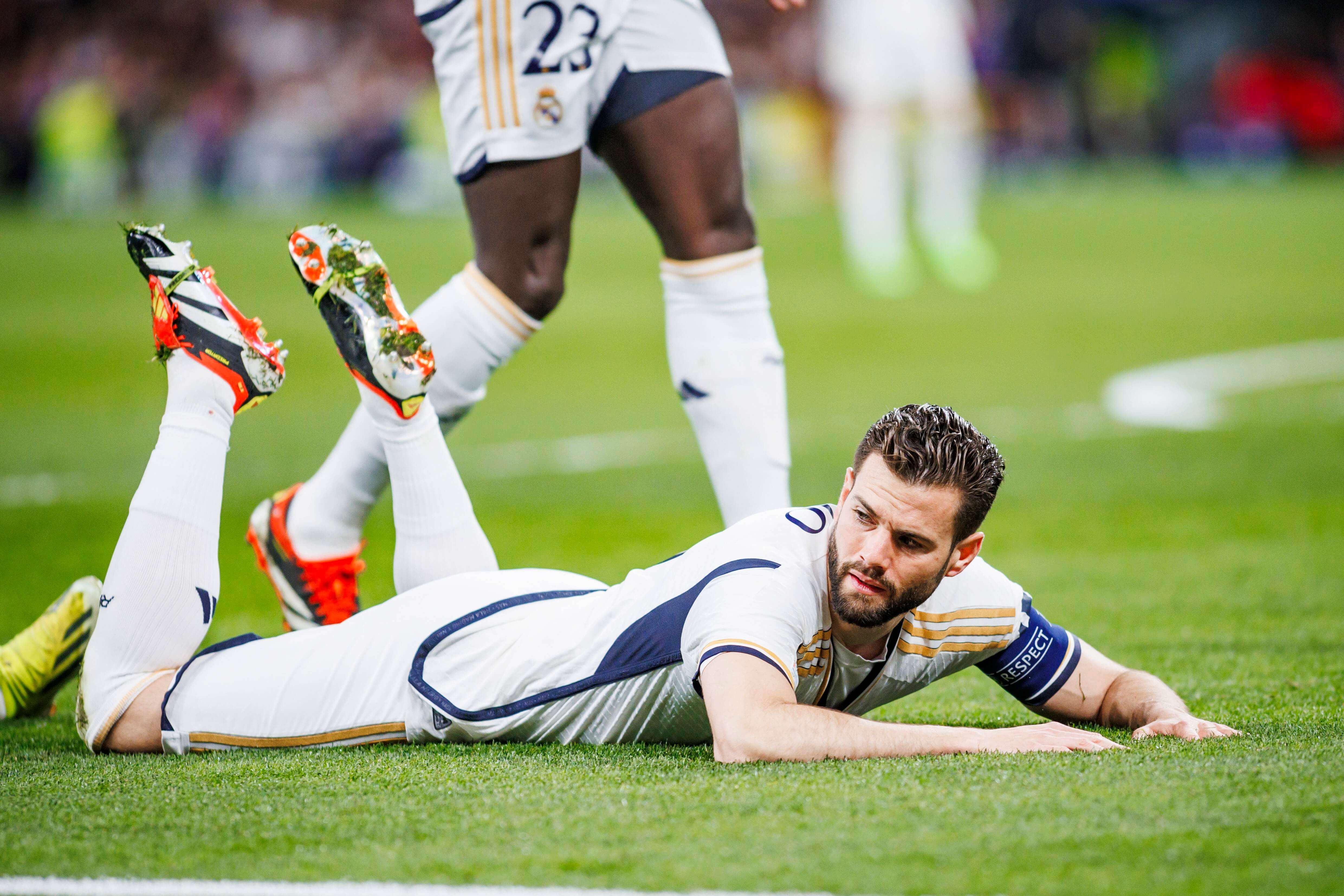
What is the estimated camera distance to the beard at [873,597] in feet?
9.37

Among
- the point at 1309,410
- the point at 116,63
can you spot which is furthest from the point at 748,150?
the point at 1309,410

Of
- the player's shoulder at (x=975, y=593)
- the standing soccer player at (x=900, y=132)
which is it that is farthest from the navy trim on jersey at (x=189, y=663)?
the standing soccer player at (x=900, y=132)

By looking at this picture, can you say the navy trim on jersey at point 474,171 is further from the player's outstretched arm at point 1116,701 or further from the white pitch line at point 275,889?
the white pitch line at point 275,889

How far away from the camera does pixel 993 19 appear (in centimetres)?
3353

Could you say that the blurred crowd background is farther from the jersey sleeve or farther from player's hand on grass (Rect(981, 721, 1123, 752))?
player's hand on grass (Rect(981, 721, 1123, 752))

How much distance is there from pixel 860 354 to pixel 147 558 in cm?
847

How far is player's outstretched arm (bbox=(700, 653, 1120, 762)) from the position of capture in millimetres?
2768

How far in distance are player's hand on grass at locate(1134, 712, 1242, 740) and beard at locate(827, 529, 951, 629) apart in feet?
1.71

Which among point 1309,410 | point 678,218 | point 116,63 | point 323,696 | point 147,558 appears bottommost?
point 1309,410

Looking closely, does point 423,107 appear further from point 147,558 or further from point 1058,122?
point 147,558

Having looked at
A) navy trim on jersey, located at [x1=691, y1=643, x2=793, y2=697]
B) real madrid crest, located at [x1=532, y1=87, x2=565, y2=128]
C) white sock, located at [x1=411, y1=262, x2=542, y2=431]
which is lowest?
navy trim on jersey, located at [x1=691, y1=643, x2=793, y2=697]

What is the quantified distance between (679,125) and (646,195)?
0.20 m

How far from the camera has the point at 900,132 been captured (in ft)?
55.6

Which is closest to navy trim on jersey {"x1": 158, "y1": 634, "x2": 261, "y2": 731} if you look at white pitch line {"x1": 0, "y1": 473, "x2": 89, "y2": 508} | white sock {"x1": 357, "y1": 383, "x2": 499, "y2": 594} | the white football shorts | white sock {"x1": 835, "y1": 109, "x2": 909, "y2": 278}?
white sock {"x1": 357, "y1": 383, "x2": 499, "y2": 594}
